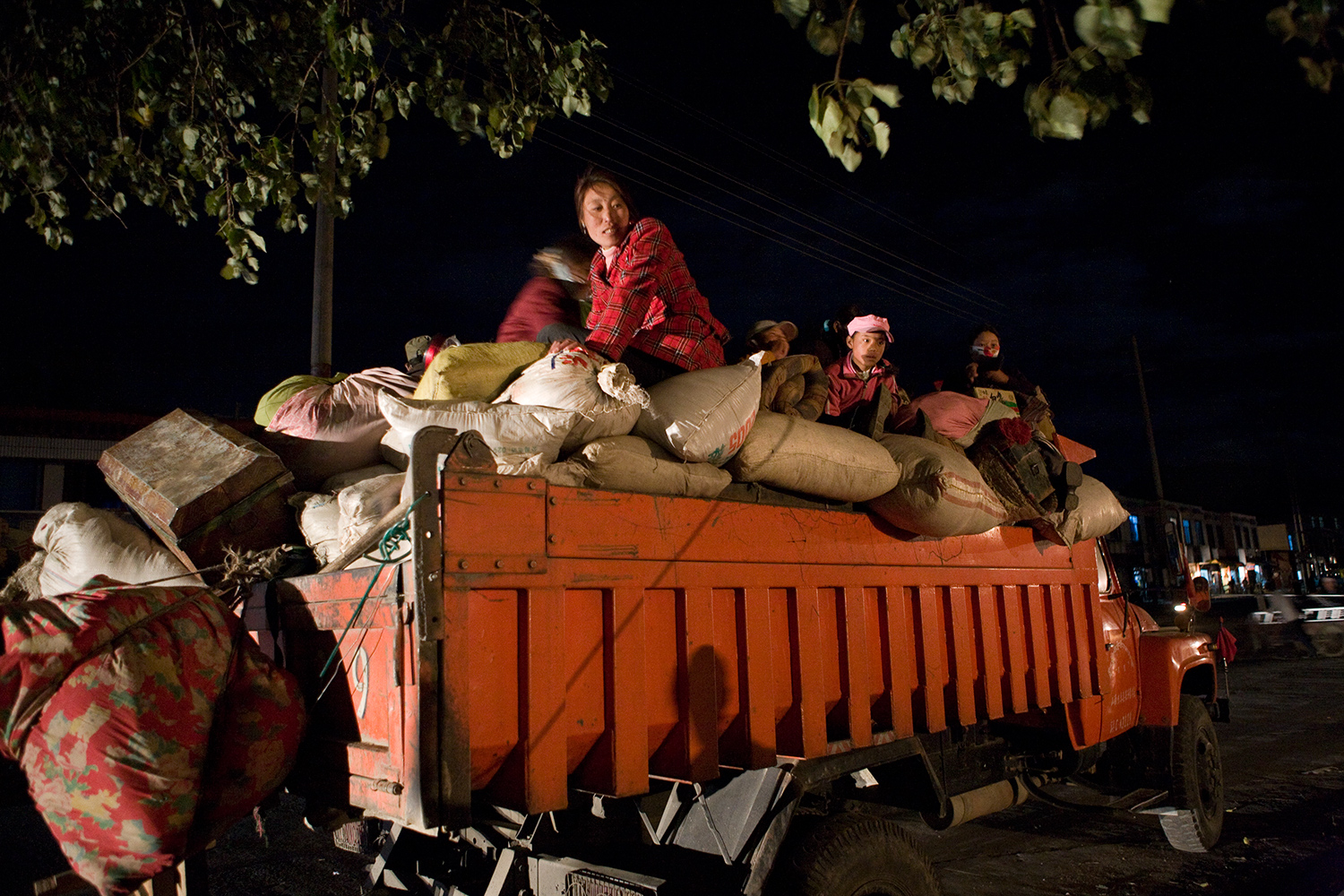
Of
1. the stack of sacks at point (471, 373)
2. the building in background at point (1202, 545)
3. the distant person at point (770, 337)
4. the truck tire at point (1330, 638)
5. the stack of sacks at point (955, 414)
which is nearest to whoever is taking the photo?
the stack of sacks at point (471, 373)

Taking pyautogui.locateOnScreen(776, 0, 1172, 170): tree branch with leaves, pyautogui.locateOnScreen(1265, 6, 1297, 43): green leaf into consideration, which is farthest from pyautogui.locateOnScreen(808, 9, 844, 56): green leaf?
pyautogui.locateOnScreen(1265, 6, 1297, 43): green leaf

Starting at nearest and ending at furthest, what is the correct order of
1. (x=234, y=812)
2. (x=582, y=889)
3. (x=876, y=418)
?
(x=234, y=812), (x=582, y=889), (x=876, y=418)

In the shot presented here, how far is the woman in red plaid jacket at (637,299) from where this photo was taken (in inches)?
122

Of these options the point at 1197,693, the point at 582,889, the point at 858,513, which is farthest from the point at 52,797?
the point at 1197,693

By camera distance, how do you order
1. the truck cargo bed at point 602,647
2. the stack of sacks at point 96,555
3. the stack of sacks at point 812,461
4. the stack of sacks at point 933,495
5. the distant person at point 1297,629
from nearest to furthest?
the truck cargo bed at point 602,647 → the stack of sacks at point 96,555 → the stack of sacks at point 812,461 → the stack of sacks at point 933,495 → the distant person at point 1297,629

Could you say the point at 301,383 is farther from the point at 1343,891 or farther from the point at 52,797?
the point at 1343,891

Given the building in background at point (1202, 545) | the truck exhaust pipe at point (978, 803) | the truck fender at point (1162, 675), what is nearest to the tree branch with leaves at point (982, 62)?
the truck exhaust pipe at point (978, 803)

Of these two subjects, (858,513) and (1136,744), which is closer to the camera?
(858,513)

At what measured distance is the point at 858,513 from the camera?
10.6 feet

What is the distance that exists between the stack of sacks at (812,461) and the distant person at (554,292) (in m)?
1.17

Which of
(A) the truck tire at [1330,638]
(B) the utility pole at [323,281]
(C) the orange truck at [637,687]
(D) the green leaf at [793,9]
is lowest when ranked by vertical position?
(A) the truck tire at [1330,638]

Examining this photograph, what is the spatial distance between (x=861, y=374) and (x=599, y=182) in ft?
5.85

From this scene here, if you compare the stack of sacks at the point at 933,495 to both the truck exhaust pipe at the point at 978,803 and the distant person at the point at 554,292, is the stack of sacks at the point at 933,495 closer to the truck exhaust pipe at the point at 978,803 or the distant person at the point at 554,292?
the truck exhaust pipe at the point at 978,803

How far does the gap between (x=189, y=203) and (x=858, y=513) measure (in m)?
3.71
